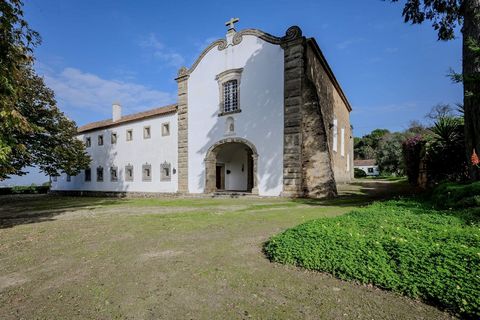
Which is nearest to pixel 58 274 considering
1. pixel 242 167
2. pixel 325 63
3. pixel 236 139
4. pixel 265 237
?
pixel 265 237

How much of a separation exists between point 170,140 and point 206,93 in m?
5.06

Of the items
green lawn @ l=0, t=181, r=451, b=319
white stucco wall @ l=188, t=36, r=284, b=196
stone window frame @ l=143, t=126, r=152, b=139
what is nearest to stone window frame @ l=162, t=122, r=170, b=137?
stone window frame @ l=143, t=126, r=152, b=139

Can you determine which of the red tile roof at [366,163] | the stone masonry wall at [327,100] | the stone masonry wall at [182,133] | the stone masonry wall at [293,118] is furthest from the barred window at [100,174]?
the red tile roof at [366,163]

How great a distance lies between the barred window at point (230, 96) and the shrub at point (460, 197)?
13.4 meters

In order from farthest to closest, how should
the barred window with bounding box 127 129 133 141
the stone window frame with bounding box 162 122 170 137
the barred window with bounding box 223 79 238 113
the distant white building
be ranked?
1. the distant white building
2. the barred window with bounding box 127 129 133 141
3. the stone window frame with bounding box 162 122 170 137
4. the barred window with bounding box 223 79 238 113

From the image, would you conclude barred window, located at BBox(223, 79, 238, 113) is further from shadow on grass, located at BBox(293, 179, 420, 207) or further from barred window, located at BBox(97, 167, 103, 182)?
barred window, located at BBox(97, 167, 103, 182)

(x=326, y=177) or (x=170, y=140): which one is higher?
(x=170, y=140)

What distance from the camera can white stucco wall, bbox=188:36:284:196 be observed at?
1728 cm

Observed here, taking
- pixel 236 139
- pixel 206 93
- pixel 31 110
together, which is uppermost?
pixel 206 93

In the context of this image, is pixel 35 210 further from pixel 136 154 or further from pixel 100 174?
pixel 100 174

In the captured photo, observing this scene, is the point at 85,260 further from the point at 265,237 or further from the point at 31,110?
the point at 31,110

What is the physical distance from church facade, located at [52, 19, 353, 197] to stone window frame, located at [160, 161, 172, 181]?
85 millimetres

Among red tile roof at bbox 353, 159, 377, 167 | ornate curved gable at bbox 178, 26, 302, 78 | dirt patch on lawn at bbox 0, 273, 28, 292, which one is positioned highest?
ornate curved gable at bbox 178, 26, 302, 78

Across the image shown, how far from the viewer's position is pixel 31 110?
57.8 ft
